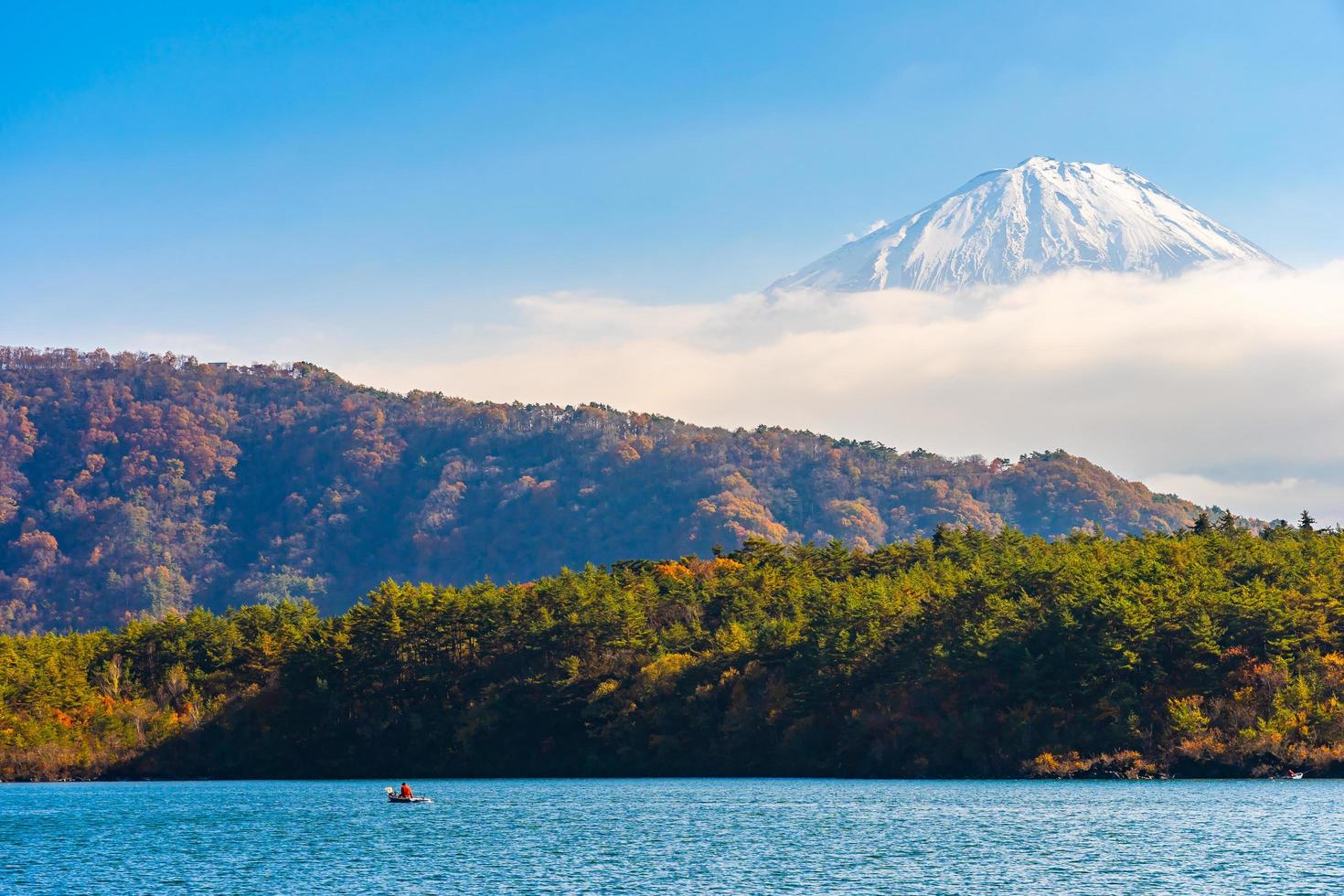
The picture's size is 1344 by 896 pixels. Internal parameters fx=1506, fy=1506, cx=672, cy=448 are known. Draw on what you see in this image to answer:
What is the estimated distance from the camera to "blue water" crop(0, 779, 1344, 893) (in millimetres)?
52969

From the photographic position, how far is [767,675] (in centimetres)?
11056

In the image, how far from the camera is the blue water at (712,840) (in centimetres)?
5297

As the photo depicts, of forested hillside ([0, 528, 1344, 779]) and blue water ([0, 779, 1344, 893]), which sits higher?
forested hillside ([0, 528, 1344, 779])

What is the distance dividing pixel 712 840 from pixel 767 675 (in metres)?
46.4

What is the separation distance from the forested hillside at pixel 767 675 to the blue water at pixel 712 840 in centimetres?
756

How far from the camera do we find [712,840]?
212 ft

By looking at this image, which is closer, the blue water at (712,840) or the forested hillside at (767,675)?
the blue water at (712,840)

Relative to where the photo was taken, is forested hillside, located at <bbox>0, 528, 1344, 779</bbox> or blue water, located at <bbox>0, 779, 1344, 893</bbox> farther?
forested hillside, located at <bbox>0, 528, 1344, 779</bbox>

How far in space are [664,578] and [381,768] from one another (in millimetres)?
33457

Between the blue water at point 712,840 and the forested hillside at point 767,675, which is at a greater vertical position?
the forested hillside at point 767,675

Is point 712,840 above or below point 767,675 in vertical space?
below

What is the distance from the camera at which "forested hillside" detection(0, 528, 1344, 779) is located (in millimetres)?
92688

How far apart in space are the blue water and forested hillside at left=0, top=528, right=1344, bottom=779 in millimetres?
7562

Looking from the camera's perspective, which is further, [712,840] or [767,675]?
[767,675]
